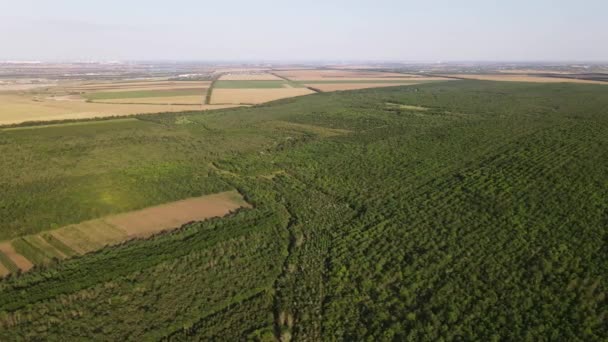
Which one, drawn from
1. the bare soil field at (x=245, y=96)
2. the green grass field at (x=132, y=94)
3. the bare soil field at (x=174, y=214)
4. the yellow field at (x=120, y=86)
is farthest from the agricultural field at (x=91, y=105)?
the bare soil field at (x=174, y=214)

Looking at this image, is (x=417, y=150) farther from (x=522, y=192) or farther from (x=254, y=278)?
(x=254, y=278)

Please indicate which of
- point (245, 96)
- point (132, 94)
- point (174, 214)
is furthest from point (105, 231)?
point (132, 94)

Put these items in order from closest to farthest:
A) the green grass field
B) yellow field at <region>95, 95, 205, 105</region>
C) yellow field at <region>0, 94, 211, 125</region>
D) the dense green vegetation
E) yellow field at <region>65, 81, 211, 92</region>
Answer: the dense green vegetation → yellow field at <region>0, 94, 211, 125</region> → yellow field at <region>95, 95, 205, 105</region> → the green grass field → yellow field at <region>65, 81, 211, 92</region>

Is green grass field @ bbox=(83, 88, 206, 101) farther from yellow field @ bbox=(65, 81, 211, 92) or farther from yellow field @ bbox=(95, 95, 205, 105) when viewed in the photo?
yellow field @ bbox=(65, 81, 211, 92)

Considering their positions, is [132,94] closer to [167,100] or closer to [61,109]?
[167,100]

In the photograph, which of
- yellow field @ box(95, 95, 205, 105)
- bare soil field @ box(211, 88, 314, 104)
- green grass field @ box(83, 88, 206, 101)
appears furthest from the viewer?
green grass field @ box(83, 88, 206, 101)

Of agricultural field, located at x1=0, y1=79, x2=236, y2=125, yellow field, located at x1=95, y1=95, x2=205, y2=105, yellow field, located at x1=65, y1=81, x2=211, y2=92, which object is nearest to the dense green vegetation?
agricultural field, located at x1=0, y1=79, x2=236, y2=125
